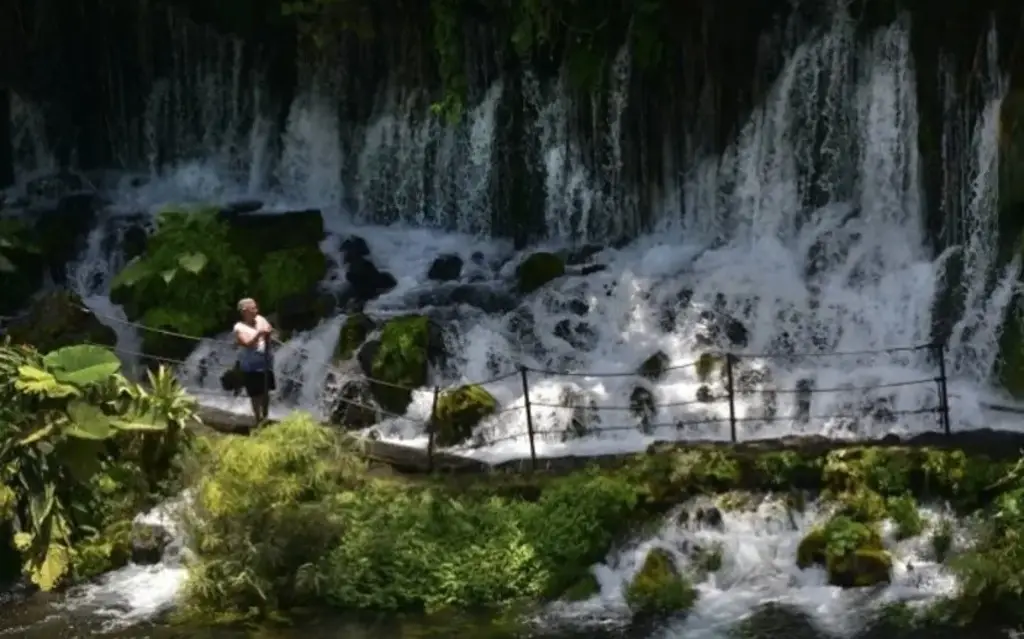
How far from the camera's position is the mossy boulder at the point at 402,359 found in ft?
49.2

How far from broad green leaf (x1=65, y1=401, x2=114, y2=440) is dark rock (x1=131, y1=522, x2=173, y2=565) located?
3.39ft

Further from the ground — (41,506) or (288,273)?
(288,273)

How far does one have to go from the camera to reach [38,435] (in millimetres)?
11578

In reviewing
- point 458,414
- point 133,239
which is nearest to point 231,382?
point 458,414

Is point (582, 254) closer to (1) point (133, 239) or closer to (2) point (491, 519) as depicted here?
(1) point (133, 239)

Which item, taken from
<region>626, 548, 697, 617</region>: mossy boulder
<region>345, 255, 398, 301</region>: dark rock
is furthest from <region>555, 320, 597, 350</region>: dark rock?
<region>626, 548, 697, 617</region>: mossy boulder

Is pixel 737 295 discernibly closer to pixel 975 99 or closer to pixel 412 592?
pixel 975 99

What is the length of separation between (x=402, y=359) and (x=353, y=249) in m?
4.04

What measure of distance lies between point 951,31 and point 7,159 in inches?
645

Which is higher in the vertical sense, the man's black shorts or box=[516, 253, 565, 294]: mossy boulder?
box=[516, 253, 565, 294]: mossy boulder

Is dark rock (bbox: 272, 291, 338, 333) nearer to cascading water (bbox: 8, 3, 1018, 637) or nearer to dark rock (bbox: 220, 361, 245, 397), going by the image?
cascading water (bbox: 8, 3, 1018, 637)

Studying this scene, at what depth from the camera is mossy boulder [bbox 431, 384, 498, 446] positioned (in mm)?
14008

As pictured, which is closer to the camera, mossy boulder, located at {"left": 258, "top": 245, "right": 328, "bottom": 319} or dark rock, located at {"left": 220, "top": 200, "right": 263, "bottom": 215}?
mossy boulder, located at {"left": 258, "top": 245, "right": 328, "bottom": 319}

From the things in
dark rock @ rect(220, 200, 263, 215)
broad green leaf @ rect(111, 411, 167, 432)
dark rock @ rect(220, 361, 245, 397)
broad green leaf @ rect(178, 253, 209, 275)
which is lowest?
broad green leaf @ rect(111, 411, 167, 432)
